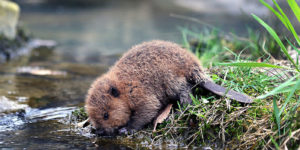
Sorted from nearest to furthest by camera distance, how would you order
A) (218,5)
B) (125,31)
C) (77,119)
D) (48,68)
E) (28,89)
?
(77,119) → (28,89) → (48,68) → (125,31) → (218,5)

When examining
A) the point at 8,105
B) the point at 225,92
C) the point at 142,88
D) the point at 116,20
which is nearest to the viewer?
the point at 225,92

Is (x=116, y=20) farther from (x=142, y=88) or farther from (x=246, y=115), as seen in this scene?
(x=246, y=115)

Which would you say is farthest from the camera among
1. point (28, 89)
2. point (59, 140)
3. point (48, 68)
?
point (48, 68)

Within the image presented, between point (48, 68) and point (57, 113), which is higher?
point (48, 68)

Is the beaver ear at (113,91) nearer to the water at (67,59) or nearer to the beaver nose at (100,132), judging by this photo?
the beaver nose at (100,132)

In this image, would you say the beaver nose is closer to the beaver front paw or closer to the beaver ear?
the beaver front paw

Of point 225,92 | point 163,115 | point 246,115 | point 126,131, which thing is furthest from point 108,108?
point 246,115

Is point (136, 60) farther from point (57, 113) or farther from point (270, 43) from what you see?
point (270, 43)

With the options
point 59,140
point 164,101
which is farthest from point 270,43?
point 59,140
